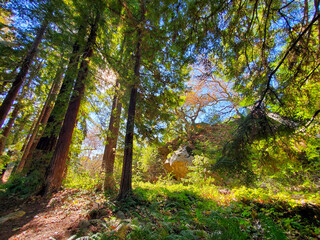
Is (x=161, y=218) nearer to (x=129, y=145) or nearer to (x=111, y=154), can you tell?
(x=129, y=145)

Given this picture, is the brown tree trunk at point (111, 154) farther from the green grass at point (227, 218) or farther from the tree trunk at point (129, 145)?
the green grass at point (227, 218)

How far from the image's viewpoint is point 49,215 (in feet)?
11.6

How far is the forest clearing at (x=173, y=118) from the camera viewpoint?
2.65 m

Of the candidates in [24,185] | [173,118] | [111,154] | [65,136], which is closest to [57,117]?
[65,136]

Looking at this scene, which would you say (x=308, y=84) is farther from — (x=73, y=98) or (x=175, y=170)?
(x=175, y=170)

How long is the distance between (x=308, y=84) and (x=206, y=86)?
8.33 metres

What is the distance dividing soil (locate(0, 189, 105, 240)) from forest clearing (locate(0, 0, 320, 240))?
3 cm

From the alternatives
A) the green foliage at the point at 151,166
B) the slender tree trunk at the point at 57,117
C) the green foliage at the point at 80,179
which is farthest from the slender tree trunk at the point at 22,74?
the green foliage at the point at 151,166

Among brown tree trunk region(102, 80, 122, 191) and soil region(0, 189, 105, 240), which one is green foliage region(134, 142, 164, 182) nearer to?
brown tree trunk region(102, 80, 122, 191)

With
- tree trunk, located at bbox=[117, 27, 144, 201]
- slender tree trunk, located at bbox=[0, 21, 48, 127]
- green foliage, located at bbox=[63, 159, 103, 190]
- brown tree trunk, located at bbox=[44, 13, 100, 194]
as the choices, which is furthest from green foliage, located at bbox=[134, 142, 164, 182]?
slender tree trunk, located at bbox=[0, 21, 48, 127]

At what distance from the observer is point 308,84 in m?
3.15

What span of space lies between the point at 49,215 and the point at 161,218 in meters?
3.05

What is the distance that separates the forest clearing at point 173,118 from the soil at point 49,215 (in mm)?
32

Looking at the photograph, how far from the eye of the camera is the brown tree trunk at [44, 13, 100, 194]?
5051 mm
